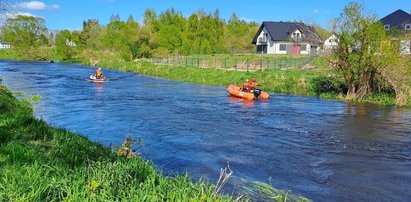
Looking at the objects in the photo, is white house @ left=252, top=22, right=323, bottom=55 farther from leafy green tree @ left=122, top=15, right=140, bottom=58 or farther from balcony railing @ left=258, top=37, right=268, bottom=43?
leafy green tree @ left=122, top=15, right=140, bottom=58

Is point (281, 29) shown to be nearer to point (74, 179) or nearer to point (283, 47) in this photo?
point (283, 47)

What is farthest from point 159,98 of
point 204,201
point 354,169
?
point 204,201

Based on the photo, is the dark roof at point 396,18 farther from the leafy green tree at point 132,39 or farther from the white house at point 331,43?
the white house at point 331,43

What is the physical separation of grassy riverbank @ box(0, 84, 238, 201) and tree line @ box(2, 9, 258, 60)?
48872 mm

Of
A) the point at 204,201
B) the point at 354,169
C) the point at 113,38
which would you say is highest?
the point at 113,38

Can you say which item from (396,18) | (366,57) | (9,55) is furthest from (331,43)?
(9,55)

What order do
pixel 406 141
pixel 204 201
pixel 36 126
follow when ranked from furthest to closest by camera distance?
1. pixel 406 141
2. pixel 36 126
3. pixel 204 201

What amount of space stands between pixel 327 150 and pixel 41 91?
1707 cm

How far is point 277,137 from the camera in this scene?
12.6 metres

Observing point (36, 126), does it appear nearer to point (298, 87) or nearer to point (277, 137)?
point (277, 137)

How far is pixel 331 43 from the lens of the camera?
886 inches

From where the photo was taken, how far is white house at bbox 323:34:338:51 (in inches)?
868

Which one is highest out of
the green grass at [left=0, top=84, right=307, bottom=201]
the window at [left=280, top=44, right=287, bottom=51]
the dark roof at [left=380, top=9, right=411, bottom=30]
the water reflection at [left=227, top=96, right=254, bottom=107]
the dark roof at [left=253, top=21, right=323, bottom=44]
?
the dark roof at [left=380, top=9, right=411, bottom=30]

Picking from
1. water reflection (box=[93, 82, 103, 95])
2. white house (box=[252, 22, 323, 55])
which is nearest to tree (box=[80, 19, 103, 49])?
white house (box=[252, 22, 323, 55])
